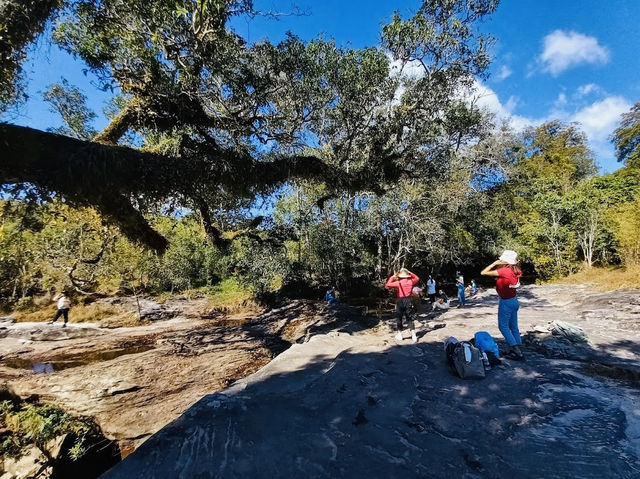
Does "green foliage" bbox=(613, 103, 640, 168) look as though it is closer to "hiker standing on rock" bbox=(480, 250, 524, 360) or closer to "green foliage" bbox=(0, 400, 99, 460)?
"hiker standing on rock" bbox=(480, 250, 524, 360)

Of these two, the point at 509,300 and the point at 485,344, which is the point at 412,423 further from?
the point at 509,300

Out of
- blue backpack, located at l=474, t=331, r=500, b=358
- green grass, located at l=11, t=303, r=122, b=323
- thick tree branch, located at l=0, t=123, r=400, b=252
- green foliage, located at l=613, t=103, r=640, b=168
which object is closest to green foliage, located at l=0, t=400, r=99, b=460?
thick tree branch, located at l=0, t=123, r=400, b=252

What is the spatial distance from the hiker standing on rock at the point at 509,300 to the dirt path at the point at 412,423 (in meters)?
0.34

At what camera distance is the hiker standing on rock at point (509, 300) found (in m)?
4.51

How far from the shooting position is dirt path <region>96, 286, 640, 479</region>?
227 cm

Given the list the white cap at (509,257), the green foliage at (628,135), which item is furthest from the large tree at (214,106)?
the green foliage at (628,135)

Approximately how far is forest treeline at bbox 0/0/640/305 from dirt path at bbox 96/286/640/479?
3.63 meters

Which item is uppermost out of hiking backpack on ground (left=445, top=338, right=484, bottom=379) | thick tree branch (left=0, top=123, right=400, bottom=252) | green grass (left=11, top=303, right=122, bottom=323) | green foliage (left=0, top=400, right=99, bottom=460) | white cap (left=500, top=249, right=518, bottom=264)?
thick tree branch (left=0, top=123, right=400, bottom=252)

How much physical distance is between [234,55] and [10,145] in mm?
4632

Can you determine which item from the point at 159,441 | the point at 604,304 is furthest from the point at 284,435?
the point at 604,304

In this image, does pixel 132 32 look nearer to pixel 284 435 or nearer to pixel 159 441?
pixel 159 441

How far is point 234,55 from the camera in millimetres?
6746

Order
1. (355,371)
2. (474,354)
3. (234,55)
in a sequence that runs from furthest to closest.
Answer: (234,55)
(355,371)
(474,354)

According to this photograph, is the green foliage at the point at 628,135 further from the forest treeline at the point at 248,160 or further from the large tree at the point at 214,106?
the large tree at the point at 214,106
